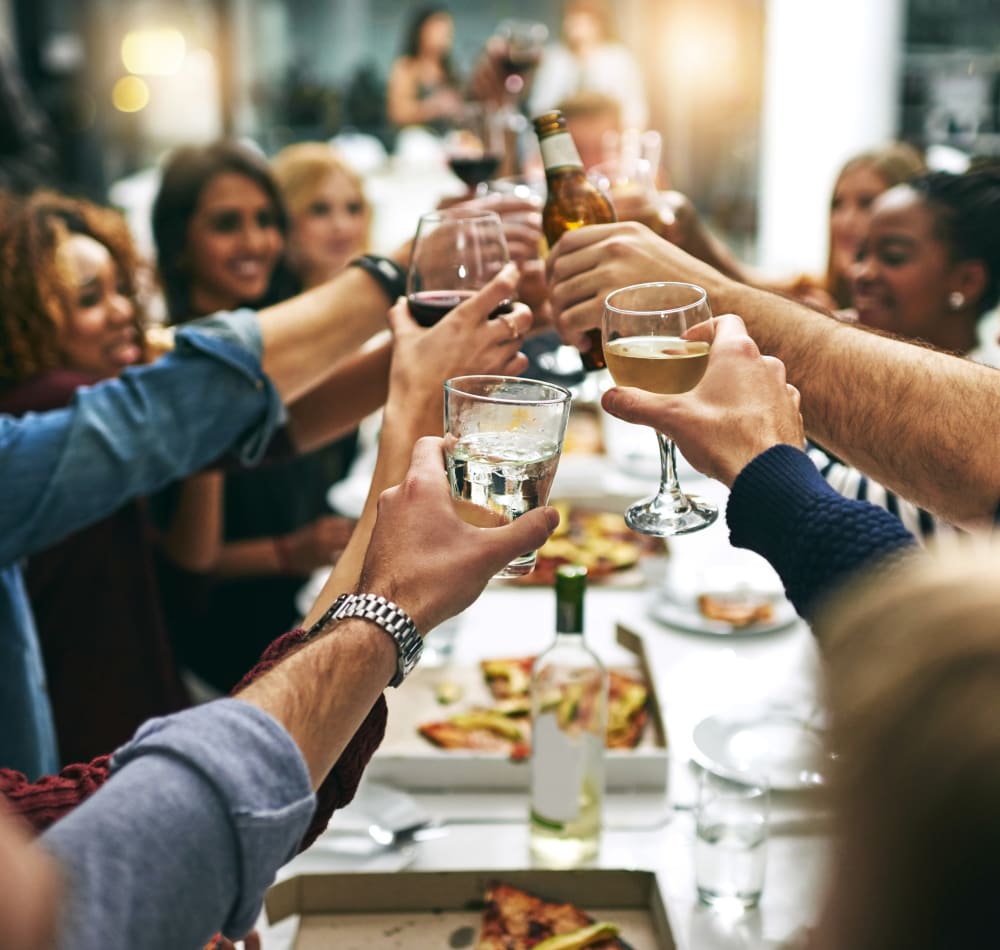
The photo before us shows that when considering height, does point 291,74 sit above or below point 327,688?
above

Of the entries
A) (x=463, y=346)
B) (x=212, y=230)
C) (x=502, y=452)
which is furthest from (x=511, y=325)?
(x=212, y=230)

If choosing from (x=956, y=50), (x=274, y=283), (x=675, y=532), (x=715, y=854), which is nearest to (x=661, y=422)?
(x=675, y=532)

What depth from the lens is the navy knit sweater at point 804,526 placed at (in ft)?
2.64

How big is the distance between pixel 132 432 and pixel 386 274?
0.41 m

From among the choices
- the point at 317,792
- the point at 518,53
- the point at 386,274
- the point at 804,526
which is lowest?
the point at 317,792

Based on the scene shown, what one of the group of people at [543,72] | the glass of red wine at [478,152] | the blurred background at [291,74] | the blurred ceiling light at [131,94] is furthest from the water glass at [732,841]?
the blurred ceiling light at [131,94]

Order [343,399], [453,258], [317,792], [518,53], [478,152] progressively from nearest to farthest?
[317,792]
[453,258]
[343,399]
[478,152]
[518,53]

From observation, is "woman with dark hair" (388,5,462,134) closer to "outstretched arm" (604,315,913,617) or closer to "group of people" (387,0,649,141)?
"group of people" (387,0,649,141)

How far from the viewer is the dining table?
1.18m

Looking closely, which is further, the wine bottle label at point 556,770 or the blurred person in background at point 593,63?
the blurred person in background at point 593,63

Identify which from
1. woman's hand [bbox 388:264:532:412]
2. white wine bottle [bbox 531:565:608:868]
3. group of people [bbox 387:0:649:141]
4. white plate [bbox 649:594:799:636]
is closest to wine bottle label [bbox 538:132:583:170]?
woman's hand [bbox 388:264:532:412]

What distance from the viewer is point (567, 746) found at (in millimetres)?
1304

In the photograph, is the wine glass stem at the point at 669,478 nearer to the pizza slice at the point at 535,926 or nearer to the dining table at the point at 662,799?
the dining table at the point at 662,799

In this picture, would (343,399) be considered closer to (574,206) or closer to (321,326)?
(321,326)
